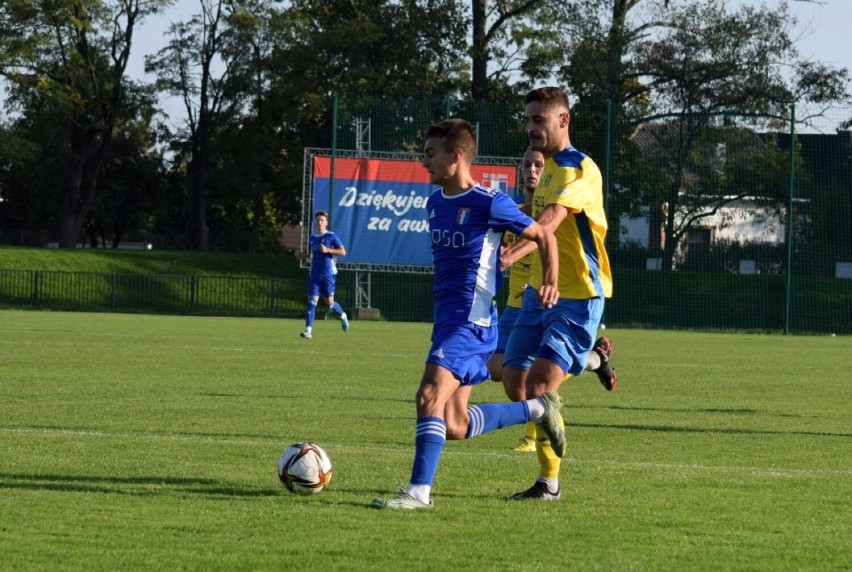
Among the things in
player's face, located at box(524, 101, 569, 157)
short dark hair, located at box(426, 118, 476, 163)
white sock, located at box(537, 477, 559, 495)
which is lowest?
white sock, located at box(537, 477, 559, 495)

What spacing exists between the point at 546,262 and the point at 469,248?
37 centimetres

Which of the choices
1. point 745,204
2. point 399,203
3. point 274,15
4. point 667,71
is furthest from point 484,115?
point 274,15

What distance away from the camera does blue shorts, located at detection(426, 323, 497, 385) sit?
6102 millimetres

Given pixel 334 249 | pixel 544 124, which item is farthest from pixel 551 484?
pixel 334 249

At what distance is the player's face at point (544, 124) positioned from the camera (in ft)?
21.9

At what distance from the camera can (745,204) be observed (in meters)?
31.3

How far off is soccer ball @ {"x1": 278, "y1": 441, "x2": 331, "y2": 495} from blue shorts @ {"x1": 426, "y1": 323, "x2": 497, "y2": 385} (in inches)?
27.6

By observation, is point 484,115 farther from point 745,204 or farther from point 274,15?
point 274,15

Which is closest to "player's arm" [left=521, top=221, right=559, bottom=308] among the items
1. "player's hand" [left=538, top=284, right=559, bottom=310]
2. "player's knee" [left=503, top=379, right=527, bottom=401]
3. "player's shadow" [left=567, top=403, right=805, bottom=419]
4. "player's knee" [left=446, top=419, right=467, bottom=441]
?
"player's hand" [left=538, top=284, right=559, bottom=310]

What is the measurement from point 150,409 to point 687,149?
23.5 meters

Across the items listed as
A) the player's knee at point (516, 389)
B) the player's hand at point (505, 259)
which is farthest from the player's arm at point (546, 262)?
the player's knee at point (516, 389)

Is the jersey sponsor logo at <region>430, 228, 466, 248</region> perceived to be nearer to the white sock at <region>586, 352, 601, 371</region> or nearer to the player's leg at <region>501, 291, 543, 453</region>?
the player's leg at <region>501, 291, 543, 453</region>

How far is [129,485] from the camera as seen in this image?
20.8ft

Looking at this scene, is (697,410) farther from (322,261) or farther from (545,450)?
(322,261)
